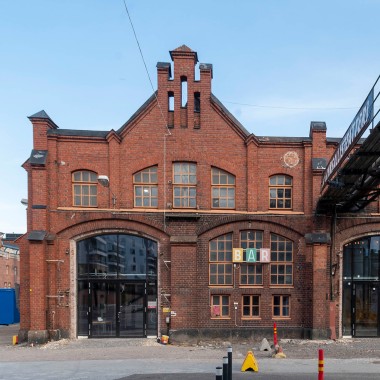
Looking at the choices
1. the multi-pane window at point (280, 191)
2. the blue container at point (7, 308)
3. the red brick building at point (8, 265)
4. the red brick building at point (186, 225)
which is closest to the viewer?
the red brick building at point (186, 225)

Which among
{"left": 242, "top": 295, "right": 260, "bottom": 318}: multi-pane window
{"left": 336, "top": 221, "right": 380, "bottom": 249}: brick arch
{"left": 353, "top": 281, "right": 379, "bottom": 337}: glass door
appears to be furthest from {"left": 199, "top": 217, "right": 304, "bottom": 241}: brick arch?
{"left": 353, "top": 281, "right": 379, "bottom": 337}: glass door

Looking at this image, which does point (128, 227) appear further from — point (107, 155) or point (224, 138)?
point (224, 138)

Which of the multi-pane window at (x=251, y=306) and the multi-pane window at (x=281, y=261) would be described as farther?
the multi-pane window at (x=281, y=261)

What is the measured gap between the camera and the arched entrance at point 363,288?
2044cm

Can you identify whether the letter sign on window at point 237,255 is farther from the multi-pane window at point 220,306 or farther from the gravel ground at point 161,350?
the gravel ground at point 161,350

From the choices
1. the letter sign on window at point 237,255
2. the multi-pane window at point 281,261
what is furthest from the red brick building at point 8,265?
the multi-pane window at point 281,261

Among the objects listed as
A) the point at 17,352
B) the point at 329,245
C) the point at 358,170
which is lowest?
the point at 17,352

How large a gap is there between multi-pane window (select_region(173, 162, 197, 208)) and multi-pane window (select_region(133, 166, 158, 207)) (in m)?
0.87

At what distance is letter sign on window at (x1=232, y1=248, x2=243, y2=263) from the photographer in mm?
20155

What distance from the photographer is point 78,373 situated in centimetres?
1333

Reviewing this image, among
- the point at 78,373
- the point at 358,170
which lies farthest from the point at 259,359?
the point at 358,170

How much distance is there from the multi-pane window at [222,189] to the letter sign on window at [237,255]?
→ 1896 mm

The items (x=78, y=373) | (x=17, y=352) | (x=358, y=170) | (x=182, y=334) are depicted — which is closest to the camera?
(x=78, y=373)

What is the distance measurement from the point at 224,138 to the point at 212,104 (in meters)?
1.57
